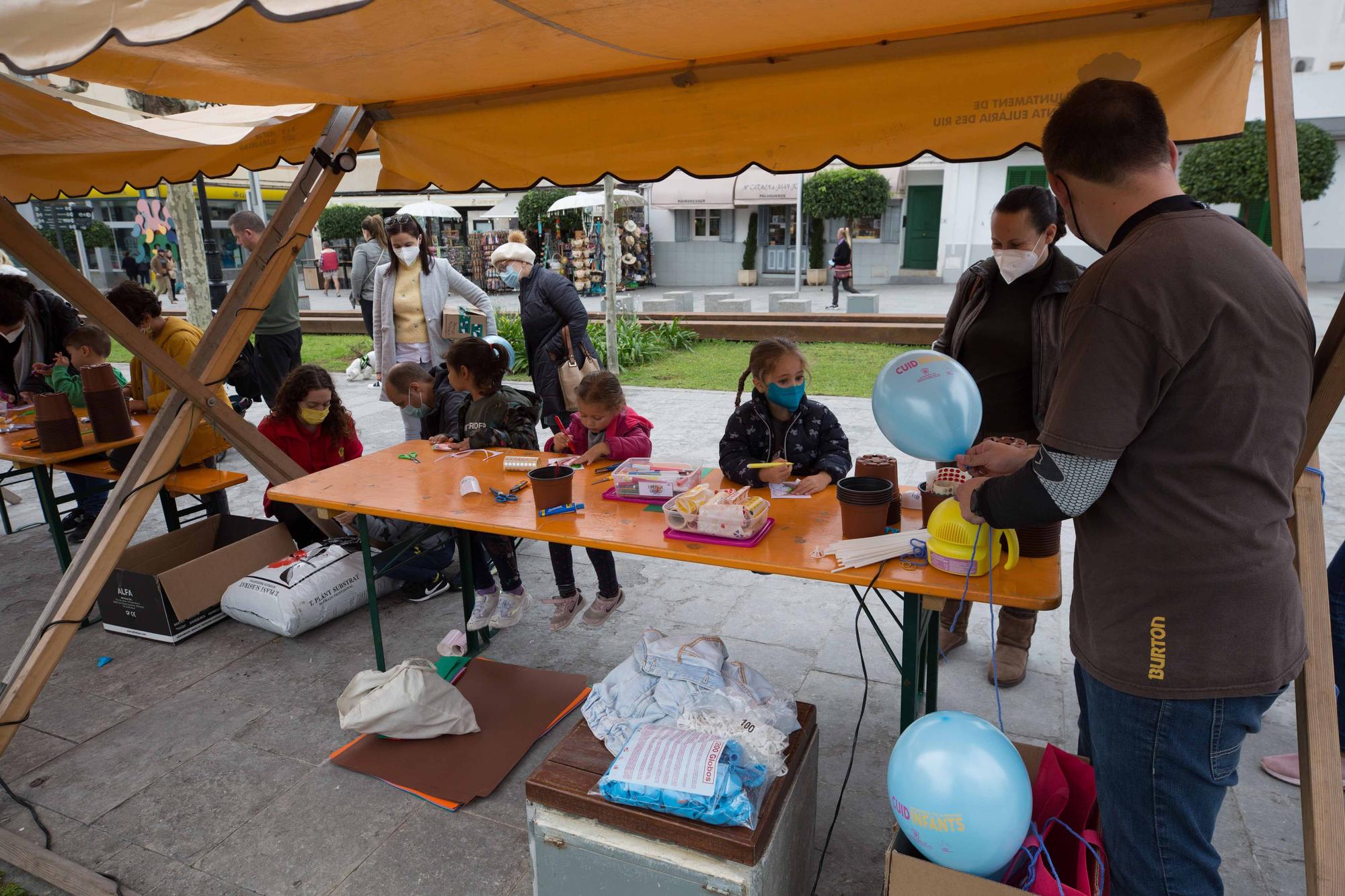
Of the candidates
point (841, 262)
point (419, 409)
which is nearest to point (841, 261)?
point (841, 262)

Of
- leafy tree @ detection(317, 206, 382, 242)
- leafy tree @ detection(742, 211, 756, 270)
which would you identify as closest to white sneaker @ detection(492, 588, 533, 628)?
leafy tree @ detection(742, 211, 756, 270)

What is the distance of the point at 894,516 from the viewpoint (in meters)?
2.53

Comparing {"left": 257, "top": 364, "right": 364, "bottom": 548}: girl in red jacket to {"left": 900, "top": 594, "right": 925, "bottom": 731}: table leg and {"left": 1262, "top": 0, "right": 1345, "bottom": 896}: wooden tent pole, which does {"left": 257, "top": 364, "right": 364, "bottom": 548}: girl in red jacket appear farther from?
{"left": 1262, "top": 0, "right": 1345, "bottom": 896}: wooden tent pole

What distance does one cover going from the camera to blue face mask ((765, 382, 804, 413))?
3.09 meters

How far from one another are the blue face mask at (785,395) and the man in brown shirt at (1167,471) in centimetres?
161

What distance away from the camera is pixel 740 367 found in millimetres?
10898

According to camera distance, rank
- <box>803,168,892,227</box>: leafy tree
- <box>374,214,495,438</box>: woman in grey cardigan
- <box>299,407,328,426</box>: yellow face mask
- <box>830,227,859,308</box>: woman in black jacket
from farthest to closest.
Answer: <box>803,168,892,227</box>: leafy tree, <box>830,227,859,308</box>: woman in black jacket, <box>374,214,495,438</box>: woman in grey cardigan, <box>299,407,328,426</box>: yellow face mask

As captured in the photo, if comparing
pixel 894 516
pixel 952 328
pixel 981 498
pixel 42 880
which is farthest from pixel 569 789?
pixel 952 328

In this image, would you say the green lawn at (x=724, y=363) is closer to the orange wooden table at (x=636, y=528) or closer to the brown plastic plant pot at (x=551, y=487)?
the orange wooden table at (x=636, y=528)

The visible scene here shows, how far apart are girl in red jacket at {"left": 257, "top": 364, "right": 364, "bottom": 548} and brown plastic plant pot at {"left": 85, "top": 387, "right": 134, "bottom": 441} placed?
769mm

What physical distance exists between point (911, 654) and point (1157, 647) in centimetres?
89

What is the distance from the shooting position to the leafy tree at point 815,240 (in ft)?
73.5

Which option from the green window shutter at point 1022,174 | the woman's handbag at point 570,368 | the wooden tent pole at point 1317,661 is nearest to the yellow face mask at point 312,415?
the woman's handbag at point 570,368

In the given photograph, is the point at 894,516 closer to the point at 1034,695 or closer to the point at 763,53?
the point at 1034,695
